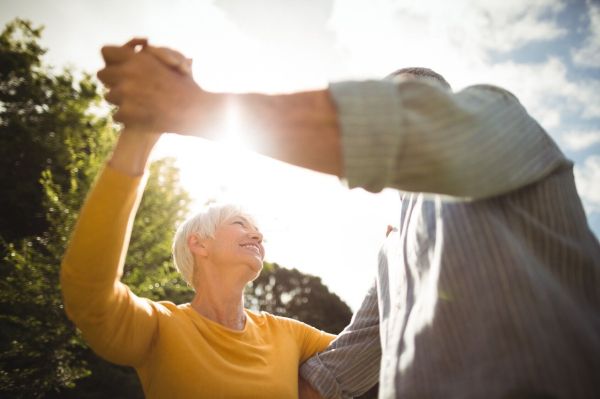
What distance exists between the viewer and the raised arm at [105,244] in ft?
3.46

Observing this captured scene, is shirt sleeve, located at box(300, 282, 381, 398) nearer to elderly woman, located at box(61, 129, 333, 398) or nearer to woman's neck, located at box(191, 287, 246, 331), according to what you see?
elderly woman, located at box(61, 129, 333, 398)

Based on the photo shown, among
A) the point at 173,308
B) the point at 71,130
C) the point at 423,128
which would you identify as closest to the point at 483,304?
the point at 423,128

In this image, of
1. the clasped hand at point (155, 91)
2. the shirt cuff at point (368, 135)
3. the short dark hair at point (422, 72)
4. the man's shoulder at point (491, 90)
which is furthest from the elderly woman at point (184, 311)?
the short dark hair at point (422, 72)

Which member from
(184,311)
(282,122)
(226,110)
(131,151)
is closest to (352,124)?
(282,122)

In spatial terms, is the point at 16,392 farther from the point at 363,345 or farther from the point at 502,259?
the point at 502,259

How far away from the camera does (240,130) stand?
740 mm

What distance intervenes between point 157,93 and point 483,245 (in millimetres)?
923

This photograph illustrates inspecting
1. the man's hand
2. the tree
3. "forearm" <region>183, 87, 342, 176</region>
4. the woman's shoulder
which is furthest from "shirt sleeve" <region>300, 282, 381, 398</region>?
the tree

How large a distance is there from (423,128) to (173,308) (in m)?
1.97

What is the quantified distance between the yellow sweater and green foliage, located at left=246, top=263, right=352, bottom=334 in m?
14.1

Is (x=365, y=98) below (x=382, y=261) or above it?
above

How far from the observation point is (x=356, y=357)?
1.84m

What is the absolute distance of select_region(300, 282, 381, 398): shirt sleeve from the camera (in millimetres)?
1818

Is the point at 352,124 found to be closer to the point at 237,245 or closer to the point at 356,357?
the point at 356,357
